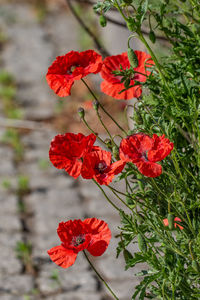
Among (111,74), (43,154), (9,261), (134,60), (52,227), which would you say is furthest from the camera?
(43,154)

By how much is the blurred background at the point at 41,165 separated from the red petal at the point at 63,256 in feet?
1.91

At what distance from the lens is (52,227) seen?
3.50 m

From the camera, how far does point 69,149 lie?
5.36 feet

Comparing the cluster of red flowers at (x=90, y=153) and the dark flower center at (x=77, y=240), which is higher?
the cluster of red flowers at (x=90, y=153)

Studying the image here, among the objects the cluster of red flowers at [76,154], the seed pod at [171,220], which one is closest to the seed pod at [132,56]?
the cluster of red flowers at [76,154]

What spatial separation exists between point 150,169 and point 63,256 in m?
0.40

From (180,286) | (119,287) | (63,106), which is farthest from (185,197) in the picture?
(63,106)

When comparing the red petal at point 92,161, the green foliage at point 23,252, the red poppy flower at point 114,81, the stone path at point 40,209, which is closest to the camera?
the red petal at point 92,161

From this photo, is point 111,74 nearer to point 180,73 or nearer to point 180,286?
point 180,73

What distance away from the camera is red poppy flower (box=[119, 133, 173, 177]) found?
1.48 metres

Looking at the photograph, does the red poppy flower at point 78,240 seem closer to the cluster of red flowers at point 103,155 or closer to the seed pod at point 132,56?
the cluster of red flowers at point 103,155

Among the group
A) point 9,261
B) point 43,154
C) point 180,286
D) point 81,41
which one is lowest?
point 180,286

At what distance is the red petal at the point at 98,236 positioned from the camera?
5.49ft

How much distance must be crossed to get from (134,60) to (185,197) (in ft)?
1.34
